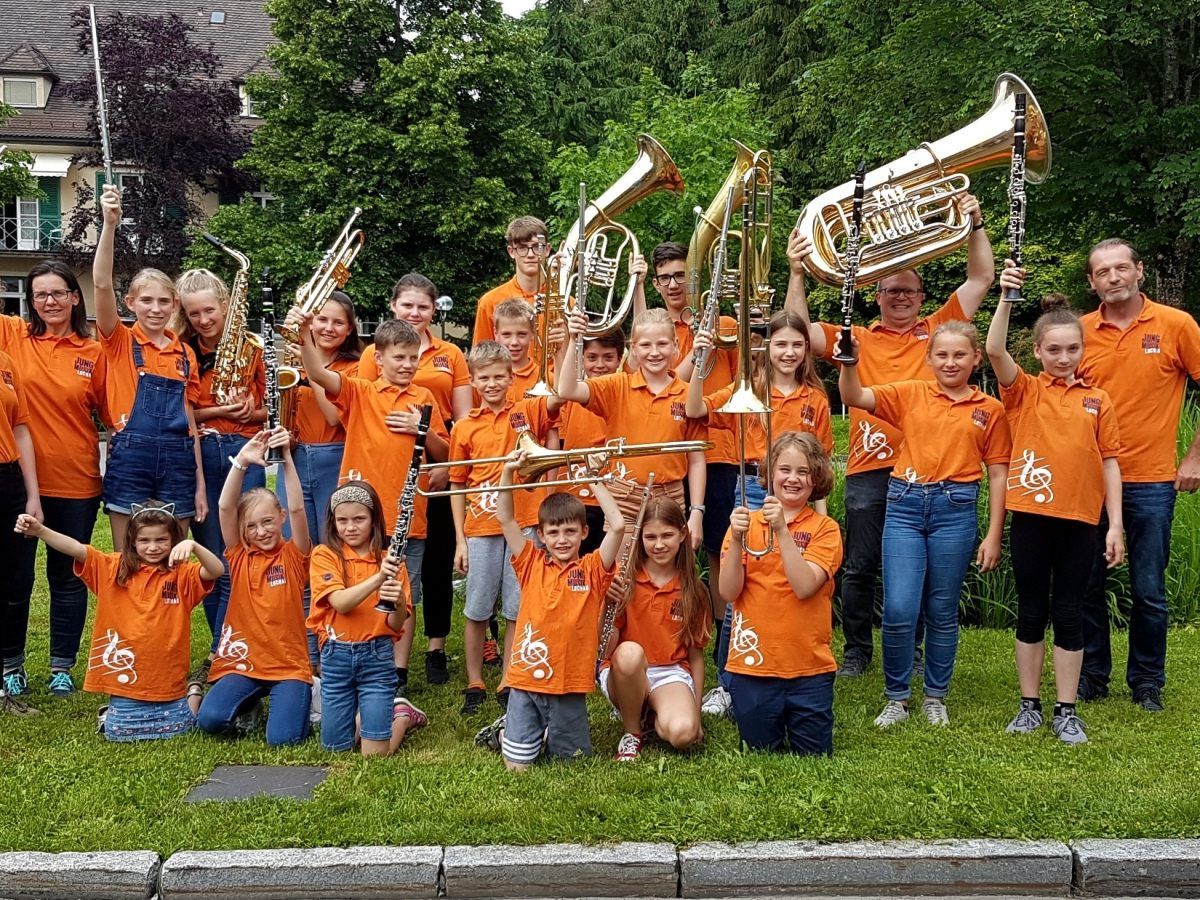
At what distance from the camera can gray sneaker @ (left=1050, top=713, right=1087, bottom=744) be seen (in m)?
4.98

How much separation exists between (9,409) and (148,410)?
61 centimetres

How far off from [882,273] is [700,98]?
15153 millimetres

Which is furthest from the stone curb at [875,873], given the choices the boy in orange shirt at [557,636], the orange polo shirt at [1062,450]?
the orange polo shirt at [1062,450]

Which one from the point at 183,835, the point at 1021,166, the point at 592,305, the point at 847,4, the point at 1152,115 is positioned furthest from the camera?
the point at 847,4

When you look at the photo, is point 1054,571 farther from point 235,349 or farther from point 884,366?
point 235,349

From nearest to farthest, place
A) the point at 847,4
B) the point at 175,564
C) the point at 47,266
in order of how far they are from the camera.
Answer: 1. the point at 175,564
2. the point at 47,266
3. the point at 847,4

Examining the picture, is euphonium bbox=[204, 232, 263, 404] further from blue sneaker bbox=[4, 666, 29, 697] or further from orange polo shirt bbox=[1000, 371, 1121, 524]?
orange polo shirt bbox=[1000, 371, 1121, 524]

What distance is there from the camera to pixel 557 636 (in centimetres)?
483

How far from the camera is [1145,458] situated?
535cm

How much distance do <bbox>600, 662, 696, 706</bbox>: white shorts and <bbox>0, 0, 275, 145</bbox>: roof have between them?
33332 millimetres

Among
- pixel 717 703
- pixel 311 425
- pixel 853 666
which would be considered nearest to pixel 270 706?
pixel 311 425

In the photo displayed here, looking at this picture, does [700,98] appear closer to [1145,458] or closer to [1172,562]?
[1172,562]

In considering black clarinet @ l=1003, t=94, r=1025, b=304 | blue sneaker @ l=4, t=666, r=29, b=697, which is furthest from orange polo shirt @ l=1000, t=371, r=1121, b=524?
blue sneaker @ l=4, t=666, r=29, b=697

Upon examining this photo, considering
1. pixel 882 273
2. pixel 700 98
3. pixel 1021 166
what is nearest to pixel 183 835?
pixel 882 273
